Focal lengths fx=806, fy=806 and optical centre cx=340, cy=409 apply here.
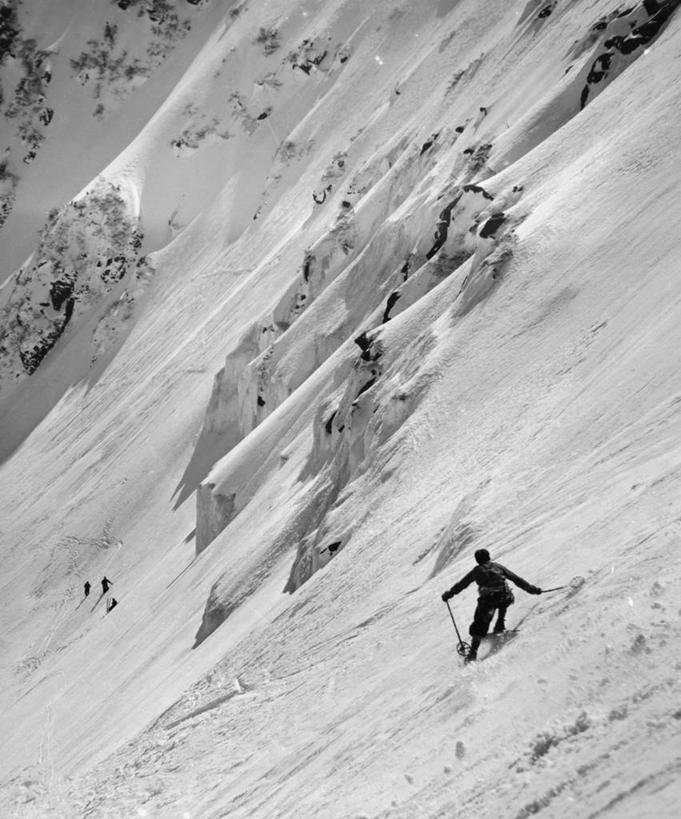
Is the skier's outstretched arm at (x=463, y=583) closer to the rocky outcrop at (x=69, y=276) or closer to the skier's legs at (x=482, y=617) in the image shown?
the skier's legs at (x=482, y=617)

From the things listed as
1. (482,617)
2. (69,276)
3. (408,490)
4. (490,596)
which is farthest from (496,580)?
(69,276)

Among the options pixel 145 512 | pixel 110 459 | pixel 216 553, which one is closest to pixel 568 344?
pixel 216 553

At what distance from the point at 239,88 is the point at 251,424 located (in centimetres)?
7069

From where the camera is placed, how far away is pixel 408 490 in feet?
58.7

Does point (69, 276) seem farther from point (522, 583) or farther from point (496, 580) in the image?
point (522, 583)

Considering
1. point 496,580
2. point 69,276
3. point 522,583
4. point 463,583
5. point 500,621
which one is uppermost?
point 69,276

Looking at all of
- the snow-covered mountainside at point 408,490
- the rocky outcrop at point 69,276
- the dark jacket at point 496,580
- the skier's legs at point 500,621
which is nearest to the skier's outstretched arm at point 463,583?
the dark jacket at point 496,580

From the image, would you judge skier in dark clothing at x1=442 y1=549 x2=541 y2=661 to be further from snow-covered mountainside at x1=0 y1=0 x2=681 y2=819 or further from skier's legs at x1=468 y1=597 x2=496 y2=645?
snow-covered mountainside at x1=0 y1=0 x2=681 y2=819

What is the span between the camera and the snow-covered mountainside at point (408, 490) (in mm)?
7895

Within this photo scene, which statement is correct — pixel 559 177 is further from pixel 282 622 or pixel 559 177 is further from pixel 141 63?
pixel 141 63

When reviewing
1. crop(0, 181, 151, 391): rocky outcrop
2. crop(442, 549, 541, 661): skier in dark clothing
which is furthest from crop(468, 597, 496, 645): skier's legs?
crop(0, 181, 151, 391): rocky outcrop

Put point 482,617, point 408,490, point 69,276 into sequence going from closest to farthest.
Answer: point 482,617 → point 408,490 → point 69,276

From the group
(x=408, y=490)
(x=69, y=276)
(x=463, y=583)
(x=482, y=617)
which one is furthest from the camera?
(x=69, y=276)

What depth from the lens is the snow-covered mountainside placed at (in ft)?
25.9
